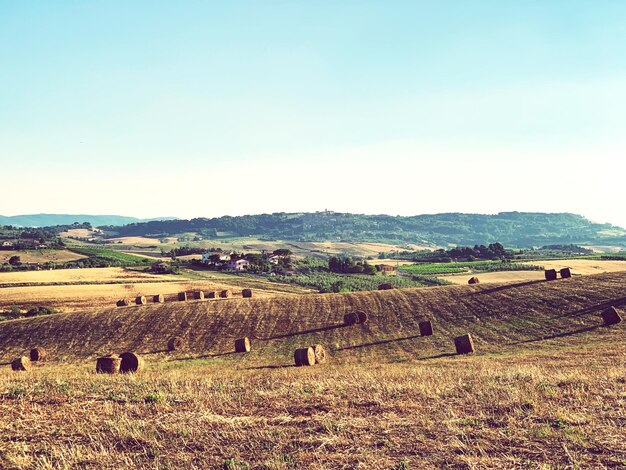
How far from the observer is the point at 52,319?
156ft

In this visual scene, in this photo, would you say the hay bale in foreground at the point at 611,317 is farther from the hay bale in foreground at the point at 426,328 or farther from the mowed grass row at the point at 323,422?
the mowed grass row at the point at 323,422

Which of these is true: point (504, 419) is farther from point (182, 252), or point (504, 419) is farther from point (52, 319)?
point (182, 252)

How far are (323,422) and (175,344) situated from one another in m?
29.2

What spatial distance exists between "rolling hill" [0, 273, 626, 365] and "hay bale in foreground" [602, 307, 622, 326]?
0.87 metres

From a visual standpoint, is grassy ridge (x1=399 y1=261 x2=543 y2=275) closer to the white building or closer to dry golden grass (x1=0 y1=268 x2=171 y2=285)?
the white building

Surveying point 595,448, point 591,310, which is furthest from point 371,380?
point 591,310

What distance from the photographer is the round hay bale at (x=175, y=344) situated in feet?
127

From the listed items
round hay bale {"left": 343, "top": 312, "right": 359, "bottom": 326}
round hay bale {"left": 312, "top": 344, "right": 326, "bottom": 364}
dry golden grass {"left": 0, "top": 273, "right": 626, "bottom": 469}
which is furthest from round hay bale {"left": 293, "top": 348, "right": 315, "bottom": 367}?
round hay bale {"left": 343, "top": 312, "right": 359, "bottom": 326}

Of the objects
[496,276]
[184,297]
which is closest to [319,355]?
[184,297]

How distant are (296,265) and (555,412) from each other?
126179mm

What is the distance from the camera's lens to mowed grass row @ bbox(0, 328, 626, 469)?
10.1 meters

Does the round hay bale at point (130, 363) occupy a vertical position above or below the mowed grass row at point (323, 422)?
below

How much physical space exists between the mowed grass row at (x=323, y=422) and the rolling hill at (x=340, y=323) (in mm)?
16084

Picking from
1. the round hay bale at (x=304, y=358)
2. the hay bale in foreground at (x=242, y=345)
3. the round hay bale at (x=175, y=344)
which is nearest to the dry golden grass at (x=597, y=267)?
the hay bale in foreground at (x=242, y=345)
